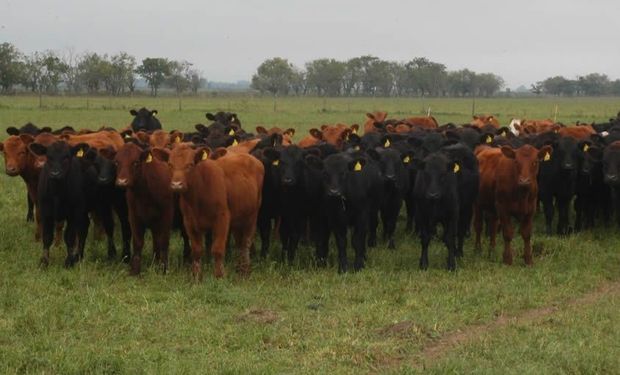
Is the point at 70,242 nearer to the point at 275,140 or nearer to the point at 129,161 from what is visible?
the point at 129,161

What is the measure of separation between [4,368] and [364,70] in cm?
12097

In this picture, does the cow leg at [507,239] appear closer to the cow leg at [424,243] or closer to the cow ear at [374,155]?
the cow leg at [424,243]

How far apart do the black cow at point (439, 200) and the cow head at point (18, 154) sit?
18.1 ft

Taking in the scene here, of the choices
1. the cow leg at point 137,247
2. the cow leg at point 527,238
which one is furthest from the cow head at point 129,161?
the cow leg at point 527,238

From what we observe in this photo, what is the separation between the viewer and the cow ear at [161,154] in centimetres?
870

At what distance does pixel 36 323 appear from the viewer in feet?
22.4

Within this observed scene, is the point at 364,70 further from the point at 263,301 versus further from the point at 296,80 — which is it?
the point at 263,301

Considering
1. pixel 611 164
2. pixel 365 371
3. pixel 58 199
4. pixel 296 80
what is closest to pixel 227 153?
pixel 58 199

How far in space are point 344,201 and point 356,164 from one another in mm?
528

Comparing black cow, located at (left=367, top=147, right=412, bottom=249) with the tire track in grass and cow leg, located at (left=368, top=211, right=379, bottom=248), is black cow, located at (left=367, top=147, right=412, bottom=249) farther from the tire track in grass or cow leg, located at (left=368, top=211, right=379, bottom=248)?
the tire track in grass

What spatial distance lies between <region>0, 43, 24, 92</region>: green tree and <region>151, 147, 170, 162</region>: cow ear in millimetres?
76278

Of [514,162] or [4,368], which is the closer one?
[4,368]

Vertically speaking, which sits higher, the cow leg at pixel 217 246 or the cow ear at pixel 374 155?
the cow ear at pixel 374 155

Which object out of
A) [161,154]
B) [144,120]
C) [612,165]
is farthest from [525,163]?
[144,120]
